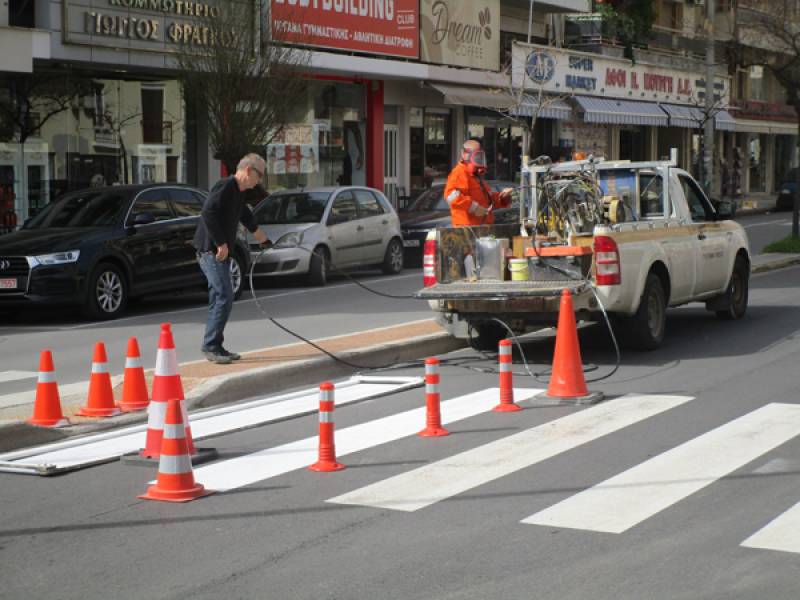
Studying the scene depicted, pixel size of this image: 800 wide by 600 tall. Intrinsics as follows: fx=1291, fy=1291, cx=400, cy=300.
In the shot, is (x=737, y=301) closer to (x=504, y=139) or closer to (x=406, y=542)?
(x=406, y=542)

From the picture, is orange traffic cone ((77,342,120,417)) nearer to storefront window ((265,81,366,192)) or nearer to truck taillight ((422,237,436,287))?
truck taillight ((422,237,436,287))

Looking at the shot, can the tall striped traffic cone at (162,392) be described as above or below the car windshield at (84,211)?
below

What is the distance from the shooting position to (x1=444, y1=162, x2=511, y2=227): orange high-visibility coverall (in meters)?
13.3

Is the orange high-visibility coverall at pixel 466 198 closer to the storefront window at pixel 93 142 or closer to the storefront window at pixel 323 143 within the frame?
the storefront window at pixel 93 142

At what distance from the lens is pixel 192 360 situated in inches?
493

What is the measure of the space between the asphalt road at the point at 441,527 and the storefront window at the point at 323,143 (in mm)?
20481

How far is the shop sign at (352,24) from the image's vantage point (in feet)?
87.8

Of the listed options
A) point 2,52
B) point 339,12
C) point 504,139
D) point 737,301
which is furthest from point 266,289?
point 504,139

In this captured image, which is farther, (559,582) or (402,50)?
(402,50)

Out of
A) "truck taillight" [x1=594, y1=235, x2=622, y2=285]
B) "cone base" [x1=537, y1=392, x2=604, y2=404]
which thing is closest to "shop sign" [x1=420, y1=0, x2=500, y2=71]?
"truck taillight" [x1=594, y1=235, x2=622, y2=285]

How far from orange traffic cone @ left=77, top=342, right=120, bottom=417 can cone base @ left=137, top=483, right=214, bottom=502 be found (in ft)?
7.98

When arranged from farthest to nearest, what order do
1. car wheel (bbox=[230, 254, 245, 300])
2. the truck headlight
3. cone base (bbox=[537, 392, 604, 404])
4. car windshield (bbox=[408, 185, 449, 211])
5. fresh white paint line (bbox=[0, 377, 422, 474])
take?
car windshield (bbox=[408, 185, 449, 211])
car wheel (bbox=[230, 254, 245, 300])
the truck headlight
cone base (bbox=[537, 392, 604, 404])
fresh white paint line (bbox=[0, 377, 422, 474])

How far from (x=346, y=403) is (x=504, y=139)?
30.0 metres

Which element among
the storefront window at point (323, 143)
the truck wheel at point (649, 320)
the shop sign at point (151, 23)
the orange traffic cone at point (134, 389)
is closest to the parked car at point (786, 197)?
the storefront window at point (323, 143)
